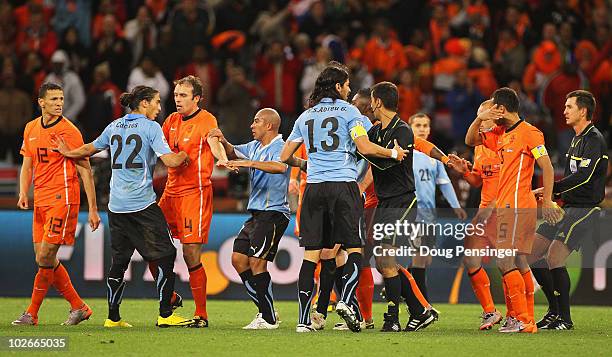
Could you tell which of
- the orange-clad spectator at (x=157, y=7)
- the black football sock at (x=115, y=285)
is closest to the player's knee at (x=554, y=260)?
the black football sock at (x=115, y=285)

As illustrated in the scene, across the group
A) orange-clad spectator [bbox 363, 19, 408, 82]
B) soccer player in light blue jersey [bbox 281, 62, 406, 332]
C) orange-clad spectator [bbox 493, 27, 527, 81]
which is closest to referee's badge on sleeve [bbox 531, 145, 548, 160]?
soccer player in light blue jersey [bbox 281, 62, 406, 332]

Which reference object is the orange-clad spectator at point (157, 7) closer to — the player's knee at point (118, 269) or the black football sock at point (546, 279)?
the player's knee at point (118, 269)

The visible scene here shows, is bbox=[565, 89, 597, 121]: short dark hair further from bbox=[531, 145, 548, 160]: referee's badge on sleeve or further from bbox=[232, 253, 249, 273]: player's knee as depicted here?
bbox=[232, 253, 249, 273]: player's knee

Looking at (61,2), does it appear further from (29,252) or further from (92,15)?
(29,252)

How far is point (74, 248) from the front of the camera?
49.8 ft

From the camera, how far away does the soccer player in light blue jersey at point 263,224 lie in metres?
10.9

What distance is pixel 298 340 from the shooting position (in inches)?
390

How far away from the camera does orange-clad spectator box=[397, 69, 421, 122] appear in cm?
1836

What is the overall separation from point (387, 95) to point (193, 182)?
6.91 ft

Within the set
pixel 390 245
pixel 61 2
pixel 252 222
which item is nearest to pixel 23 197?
pixel 252 222

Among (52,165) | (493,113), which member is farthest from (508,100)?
(52,165)

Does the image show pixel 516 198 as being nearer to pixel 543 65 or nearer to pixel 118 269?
pixel 118 269

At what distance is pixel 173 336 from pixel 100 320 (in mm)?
2142

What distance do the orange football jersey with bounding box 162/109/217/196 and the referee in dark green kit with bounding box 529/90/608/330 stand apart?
330 cm
